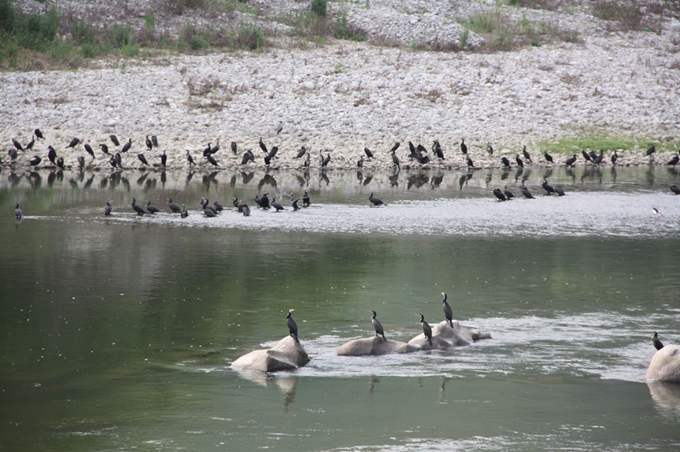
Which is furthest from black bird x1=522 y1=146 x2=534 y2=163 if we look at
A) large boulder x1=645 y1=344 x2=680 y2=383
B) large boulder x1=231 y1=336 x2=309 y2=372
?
large boulder x1=231 y1=336 x2=309 y2=372

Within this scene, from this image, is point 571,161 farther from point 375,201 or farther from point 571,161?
point 375,201

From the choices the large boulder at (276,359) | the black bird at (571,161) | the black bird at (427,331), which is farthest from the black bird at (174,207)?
the black bird at (571,161)

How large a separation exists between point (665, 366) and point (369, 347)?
458 cm

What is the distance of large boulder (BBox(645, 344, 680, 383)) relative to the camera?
1576cm

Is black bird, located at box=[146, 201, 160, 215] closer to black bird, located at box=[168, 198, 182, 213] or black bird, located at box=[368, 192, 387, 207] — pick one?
black bird, located at box=[168, 198, 182, 213]

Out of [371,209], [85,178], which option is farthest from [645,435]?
[85,178]

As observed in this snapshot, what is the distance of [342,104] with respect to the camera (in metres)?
48.0

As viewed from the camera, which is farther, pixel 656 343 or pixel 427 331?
pixel 427 331

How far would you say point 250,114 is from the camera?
154ft

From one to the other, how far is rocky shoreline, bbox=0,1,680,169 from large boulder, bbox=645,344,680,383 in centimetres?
2843

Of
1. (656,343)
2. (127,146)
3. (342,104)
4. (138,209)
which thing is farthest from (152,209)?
(656,343)

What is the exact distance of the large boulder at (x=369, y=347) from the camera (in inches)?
664

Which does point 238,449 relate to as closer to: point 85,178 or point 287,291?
point 287,291

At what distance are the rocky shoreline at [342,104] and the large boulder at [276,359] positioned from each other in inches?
1081
